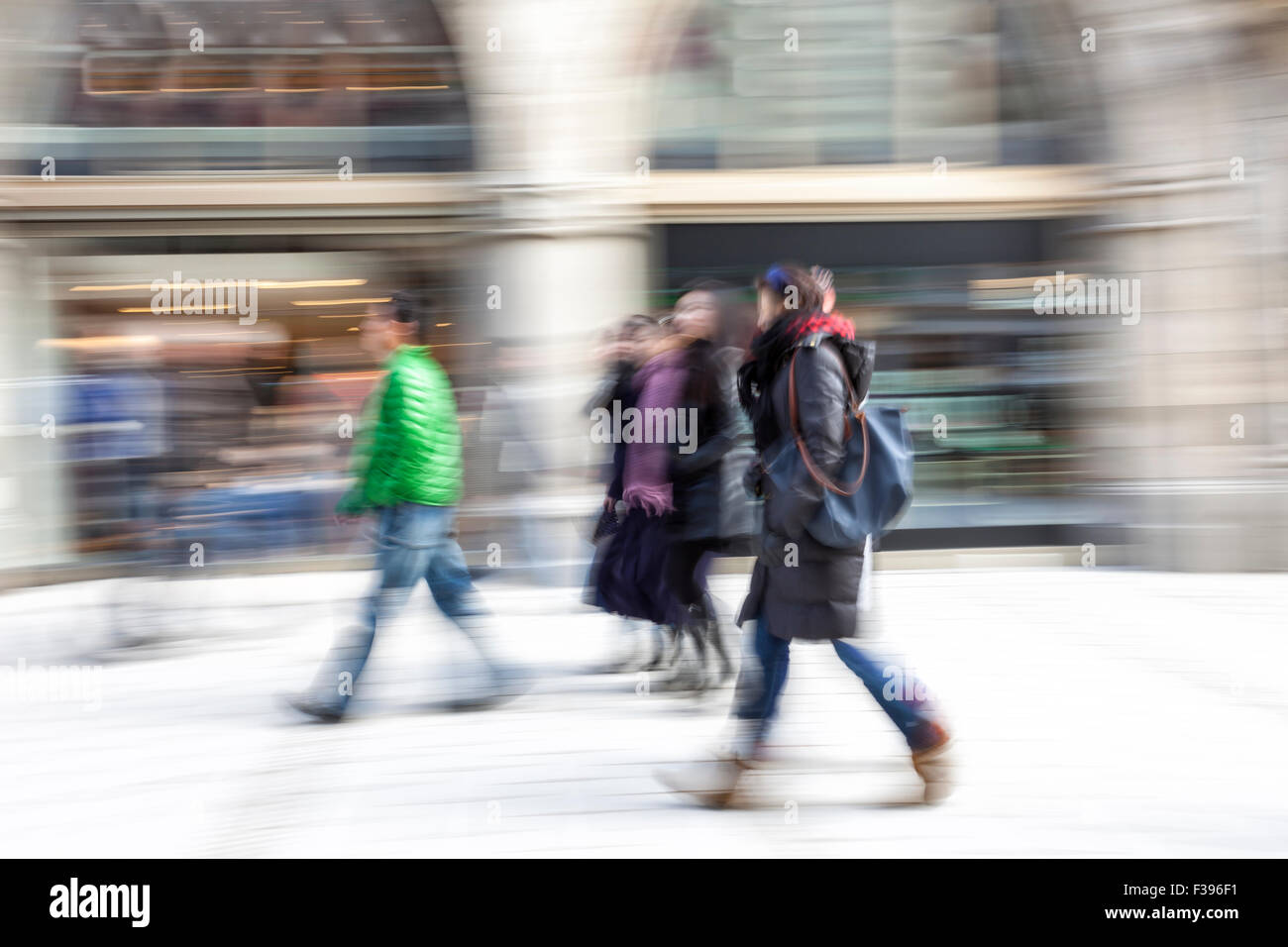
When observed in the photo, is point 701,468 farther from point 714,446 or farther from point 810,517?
point 810,517

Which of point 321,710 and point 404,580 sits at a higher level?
point 404,580

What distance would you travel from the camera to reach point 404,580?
488cm

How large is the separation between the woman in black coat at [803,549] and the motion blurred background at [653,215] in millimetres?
4474

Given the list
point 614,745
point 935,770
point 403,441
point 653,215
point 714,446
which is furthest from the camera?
point 653,215

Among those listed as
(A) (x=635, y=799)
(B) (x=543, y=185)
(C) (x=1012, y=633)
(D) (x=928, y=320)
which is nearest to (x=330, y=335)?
(B) (x=543, y=185)

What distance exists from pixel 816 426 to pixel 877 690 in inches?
32.2

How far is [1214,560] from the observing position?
816cm

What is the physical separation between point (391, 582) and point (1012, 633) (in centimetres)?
350

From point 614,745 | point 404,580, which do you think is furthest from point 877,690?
point 404,580

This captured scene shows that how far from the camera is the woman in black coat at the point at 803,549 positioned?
3.61 meters

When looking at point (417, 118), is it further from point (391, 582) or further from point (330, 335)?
point (391, 582)

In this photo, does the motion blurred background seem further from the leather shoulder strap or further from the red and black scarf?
the leather shoulder strap

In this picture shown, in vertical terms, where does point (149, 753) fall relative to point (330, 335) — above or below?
below

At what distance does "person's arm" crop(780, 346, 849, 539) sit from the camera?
358 cm
